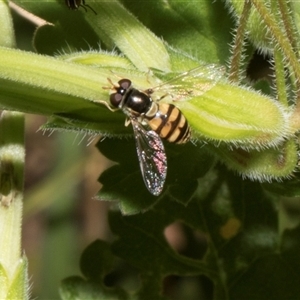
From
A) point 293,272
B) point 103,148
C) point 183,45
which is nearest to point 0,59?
point 103,148

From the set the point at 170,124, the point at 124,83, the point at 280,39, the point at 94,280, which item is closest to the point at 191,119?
the point at 170,124

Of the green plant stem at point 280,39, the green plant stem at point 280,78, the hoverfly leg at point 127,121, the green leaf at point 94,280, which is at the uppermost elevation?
the green plant stem at point 280,39

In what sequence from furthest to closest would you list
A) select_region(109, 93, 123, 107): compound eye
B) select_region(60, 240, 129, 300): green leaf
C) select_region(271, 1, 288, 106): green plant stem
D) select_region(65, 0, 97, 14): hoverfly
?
select_region(60, 240, 129, 300): green leaf, select_region(65, 0, 97, 14): hoverfly, select_region(271, 1, 288, 106): green plant stem, select_region(109, 93, 123, 107): compound eye

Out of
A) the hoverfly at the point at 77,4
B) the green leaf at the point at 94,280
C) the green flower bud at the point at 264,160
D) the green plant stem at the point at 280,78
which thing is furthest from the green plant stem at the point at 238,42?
the green leaf at the point at 94,280

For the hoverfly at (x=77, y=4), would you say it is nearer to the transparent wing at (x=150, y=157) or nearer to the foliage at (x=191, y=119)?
the foliage at (x=191, y=119)

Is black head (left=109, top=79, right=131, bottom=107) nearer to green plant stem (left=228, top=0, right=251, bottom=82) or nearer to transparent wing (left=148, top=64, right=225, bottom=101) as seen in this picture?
transparent wing (left=148, top=64, right=225, bottom=101)

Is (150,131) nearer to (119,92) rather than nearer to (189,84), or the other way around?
(189,84)

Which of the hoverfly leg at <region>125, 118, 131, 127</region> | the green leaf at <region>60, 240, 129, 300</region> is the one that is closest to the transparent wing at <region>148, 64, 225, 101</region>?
the hoverfly leg at <region>125, 118, 131, 127</region>
